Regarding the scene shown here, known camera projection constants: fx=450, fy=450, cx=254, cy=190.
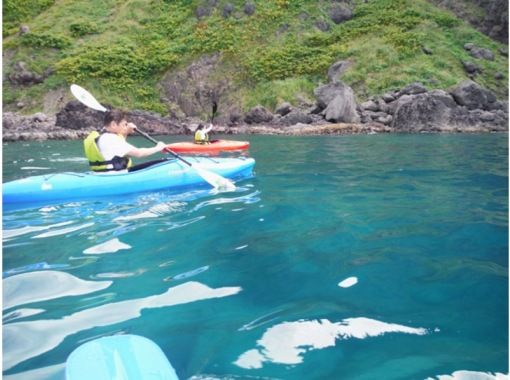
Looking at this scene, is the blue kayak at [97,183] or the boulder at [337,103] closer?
the blue kayak at [97,183]

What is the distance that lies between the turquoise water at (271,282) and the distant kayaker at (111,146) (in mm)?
626

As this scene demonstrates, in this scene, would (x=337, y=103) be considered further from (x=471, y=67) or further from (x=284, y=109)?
(x=471, y=67)

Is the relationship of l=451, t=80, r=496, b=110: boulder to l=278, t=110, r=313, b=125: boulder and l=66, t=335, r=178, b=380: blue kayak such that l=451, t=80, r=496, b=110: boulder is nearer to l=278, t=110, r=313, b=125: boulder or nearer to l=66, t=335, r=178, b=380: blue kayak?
l=278, t=110, r=313, b=125: boulder

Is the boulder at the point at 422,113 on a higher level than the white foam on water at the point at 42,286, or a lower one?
higher

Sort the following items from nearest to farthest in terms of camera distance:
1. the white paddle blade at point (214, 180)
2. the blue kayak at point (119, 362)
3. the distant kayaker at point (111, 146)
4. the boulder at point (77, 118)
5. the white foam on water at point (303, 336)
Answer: the blue kayak at point (119, 362)
the white foam on water at point (303, 336)
the distant kayaker at point (111, 146)
the white paddle blade at point (214, 180)
the boulder at point (77, 118)

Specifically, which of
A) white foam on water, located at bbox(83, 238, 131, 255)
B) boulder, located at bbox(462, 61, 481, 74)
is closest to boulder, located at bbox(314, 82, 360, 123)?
boulder, located at bbox(462, 61, 481, 74)

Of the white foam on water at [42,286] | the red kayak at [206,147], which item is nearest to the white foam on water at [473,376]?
the white foam on water at [42,286]

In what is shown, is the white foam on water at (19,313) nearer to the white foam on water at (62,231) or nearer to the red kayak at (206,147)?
the white foam on water at (62,231)

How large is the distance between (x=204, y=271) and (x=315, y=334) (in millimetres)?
1082

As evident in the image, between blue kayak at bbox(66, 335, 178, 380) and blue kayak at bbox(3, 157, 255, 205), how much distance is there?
13.4 feet

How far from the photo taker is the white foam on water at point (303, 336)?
198 cm

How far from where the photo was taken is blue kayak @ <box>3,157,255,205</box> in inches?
214

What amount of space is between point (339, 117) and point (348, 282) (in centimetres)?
1719

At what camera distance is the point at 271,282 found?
2838mm
